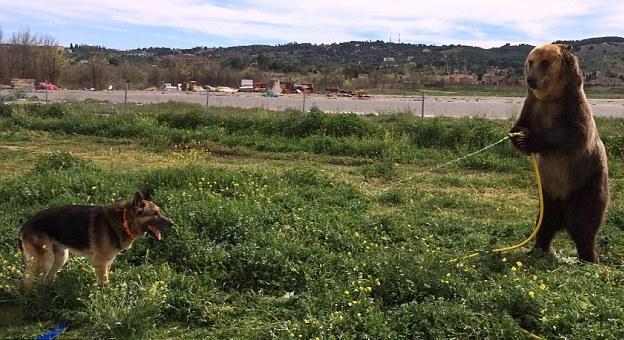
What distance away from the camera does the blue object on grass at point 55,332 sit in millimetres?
4816

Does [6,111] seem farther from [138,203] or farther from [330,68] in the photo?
[330,68]

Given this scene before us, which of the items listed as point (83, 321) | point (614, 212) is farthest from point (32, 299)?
point (614, 212)

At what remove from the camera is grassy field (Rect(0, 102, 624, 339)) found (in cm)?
491

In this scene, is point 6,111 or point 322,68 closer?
point 6,111

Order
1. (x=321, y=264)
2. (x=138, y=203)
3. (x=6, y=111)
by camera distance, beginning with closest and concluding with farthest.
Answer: (x=138, y=203) → (x=321, y=264) → (x=6, y=111)

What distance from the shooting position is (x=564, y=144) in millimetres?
6203

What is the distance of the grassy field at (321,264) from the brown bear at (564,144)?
46cm

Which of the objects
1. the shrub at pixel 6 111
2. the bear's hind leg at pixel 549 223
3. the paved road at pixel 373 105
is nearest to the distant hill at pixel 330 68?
the paved road at pixel 373 105

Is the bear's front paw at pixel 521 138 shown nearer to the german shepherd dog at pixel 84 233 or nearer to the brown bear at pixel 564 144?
the brown bear at pixel 564 144

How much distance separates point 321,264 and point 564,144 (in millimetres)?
2706

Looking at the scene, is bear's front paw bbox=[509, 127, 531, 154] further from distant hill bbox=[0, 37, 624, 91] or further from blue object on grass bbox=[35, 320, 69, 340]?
distant hill bbox=[0, 37, 624, 91]

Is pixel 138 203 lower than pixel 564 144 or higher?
lower

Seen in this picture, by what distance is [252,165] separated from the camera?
46.8 ft

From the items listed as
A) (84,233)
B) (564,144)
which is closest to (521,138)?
(564,144)
